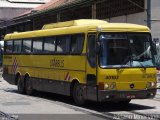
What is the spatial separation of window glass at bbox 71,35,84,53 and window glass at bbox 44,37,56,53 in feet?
Answer: 5.36

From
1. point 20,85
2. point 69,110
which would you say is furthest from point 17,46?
point 69,110

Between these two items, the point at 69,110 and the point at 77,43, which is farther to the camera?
the point at 77,43

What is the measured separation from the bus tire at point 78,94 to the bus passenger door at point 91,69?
63 cm

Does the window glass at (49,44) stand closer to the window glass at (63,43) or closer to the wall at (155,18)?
the window glass at (63,43)

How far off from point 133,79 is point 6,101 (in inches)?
216

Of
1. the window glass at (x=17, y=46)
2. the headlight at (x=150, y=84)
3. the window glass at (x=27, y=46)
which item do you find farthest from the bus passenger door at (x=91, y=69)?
the window glass at (x=17, y=46)

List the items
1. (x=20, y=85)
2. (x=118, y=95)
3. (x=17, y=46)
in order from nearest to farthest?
1. (x=118, y=95)
2. (x=20, y=85)
3. (x=17, y=46)

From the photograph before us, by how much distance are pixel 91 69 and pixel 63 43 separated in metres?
2.76

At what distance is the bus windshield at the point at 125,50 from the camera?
15.9m

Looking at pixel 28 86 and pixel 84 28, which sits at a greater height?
pixel 84 28

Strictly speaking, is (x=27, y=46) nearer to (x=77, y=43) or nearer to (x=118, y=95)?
(x=77, y=43)

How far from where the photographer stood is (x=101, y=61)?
626 inches

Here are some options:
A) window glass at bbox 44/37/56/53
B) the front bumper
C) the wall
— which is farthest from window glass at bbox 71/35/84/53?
the wall

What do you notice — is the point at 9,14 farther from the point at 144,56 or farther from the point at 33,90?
the point at 144,56
